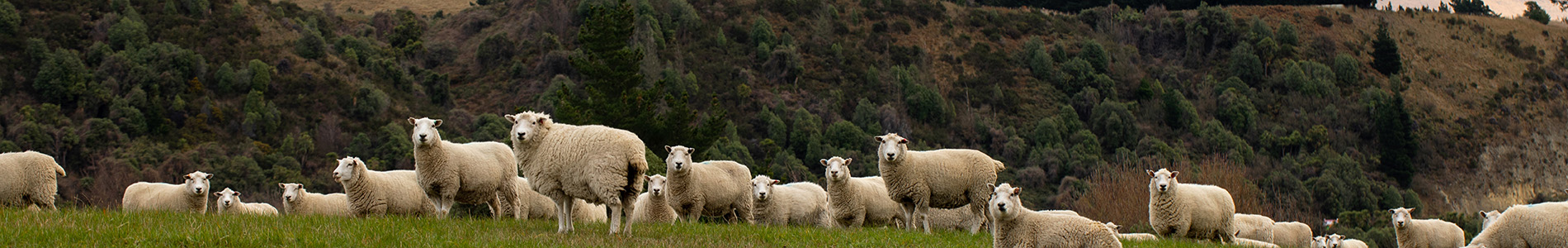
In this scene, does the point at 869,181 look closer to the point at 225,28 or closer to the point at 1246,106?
the point at 225,28

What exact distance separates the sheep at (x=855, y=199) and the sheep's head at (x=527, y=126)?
5823 mm

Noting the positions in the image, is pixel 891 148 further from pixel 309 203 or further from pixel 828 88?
pixel 828 88

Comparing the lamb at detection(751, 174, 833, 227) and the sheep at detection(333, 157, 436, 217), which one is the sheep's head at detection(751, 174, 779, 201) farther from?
the sheep at detection(333, 157, 436, 217)

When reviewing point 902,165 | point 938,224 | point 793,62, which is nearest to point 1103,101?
point 793,62

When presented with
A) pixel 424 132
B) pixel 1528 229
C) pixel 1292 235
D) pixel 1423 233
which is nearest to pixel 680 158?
pixel 424 132

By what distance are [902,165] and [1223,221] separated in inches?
204

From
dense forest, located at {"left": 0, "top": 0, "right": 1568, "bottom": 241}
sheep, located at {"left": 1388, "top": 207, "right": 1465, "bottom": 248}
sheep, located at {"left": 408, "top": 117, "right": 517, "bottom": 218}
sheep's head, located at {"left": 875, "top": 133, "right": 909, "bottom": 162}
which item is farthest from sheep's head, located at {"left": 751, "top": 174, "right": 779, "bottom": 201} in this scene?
dense forest, located at {"left": 0, "top": 0, "right": 1568, "bottom": 241}

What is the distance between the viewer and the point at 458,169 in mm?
15023

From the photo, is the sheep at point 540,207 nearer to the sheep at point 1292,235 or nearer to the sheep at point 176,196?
the sheep at point 176,196

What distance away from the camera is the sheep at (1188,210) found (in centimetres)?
1722

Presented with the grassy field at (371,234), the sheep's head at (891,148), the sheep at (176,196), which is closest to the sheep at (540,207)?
the sheep at (176,196)

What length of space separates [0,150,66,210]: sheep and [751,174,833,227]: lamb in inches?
360

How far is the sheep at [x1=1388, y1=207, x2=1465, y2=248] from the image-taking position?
67.6ft

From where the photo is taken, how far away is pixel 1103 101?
71625 mm
